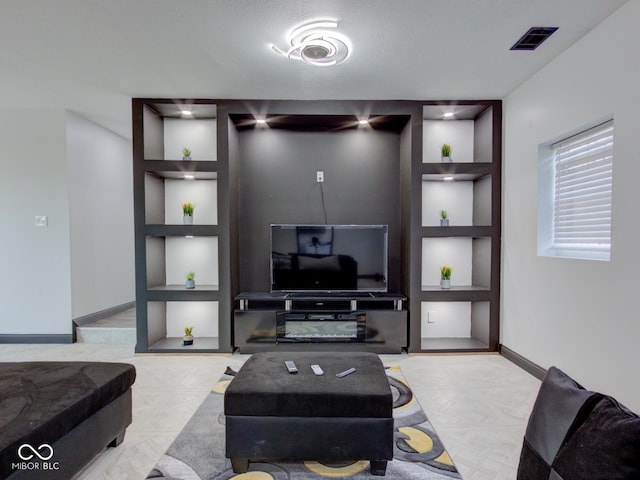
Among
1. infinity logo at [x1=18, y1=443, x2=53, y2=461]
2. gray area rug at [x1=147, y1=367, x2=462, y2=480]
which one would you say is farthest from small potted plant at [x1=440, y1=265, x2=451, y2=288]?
infinity logo at [x1=18, y1=443, x2=53, y2=461]

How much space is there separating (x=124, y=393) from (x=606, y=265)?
3.18 metres

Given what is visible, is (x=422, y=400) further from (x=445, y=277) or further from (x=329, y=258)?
(x=329, y=258)

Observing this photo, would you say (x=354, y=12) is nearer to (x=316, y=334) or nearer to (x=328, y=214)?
(x=328, y=214)

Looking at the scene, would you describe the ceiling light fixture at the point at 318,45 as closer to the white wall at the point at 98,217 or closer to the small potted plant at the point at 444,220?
the small potted plant at the point at 444,220

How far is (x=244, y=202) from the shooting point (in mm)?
3855

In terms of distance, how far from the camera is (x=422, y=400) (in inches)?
97.2

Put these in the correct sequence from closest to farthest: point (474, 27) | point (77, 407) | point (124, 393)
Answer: point (77, 407) → point (124, 393) → point (474, 27)

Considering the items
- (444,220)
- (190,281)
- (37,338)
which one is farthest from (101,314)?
(444,220)

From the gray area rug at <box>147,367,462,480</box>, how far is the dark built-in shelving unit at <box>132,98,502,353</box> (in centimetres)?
139

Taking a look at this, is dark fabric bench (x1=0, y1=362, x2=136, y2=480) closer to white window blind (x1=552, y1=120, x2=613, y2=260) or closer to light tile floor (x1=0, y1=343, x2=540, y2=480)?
light tile floor (x1=0, y1=343, x2=540, y2=480)

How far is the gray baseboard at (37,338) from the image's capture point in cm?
375

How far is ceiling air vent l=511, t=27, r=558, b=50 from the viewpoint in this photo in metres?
2.28

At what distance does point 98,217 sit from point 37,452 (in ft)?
12.1

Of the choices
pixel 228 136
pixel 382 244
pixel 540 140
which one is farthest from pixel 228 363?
pixel 540 140
